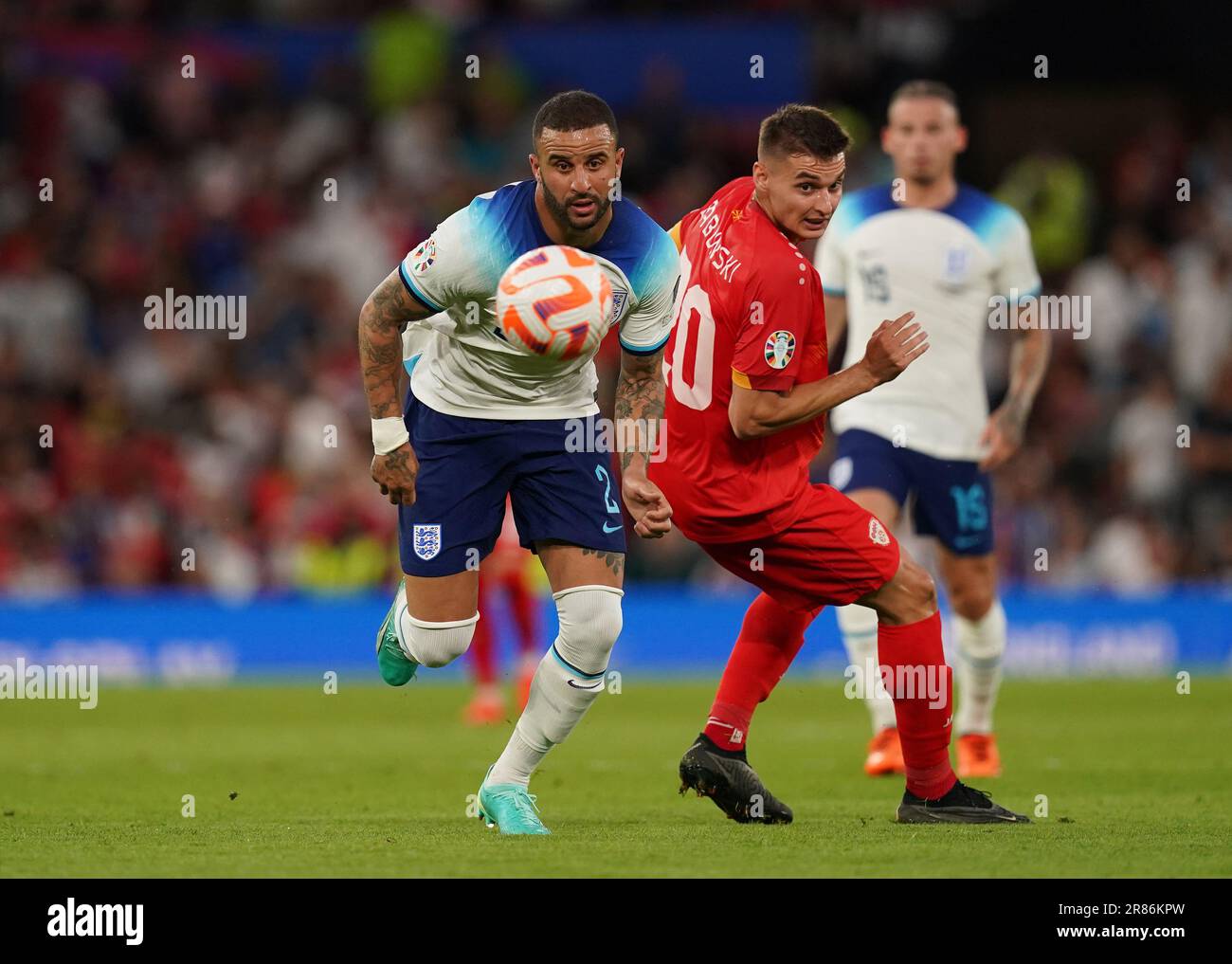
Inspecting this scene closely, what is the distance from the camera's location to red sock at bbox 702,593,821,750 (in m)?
7.65

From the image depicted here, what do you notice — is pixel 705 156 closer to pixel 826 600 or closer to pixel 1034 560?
pixel 1034 560

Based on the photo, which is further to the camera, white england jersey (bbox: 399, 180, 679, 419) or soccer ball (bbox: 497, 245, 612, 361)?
white england jersey (bbox: 399, 180, 679, 419)

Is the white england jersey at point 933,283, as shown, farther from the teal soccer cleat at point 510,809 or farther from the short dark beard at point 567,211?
the teal soccer cleat at point 510,809

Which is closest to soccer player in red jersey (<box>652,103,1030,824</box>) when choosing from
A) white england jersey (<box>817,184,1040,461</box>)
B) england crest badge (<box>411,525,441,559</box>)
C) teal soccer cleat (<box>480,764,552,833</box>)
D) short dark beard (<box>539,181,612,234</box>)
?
short dark beard (<box>539,181,612,234</box>)

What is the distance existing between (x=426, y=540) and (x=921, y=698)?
1903mm

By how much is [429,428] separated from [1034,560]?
1039cm

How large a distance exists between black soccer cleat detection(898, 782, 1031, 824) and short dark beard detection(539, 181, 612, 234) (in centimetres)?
244

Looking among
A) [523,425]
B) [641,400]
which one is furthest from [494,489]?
[641,400]

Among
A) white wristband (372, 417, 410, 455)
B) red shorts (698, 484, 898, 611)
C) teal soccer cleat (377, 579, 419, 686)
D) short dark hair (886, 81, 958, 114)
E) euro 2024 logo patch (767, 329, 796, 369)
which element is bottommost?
teal soccer cleat (377, 579, 419, 686)

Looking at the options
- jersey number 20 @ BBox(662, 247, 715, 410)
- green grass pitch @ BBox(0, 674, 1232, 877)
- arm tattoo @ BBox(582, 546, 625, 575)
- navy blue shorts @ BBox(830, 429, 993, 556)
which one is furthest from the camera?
navy blue shorts @ BBox(830, 429, 993, 556)

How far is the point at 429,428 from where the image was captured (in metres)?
7.33

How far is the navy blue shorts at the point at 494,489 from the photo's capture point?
23.5 feet

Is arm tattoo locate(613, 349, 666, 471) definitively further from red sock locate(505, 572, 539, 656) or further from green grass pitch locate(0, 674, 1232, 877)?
red sock locate(505, 572, 539, 656)

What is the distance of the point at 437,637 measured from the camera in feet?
23.8
